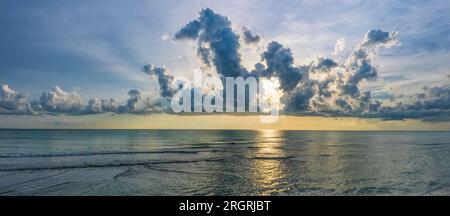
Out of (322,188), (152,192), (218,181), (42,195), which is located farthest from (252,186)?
(42,195)

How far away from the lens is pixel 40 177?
3453cm

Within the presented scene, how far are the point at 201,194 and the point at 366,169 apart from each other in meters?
25.3

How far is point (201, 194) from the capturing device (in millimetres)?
26406
